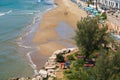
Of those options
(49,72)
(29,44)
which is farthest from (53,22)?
(49,72)

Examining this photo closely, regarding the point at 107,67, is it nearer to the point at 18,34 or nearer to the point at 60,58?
the point at 60,58

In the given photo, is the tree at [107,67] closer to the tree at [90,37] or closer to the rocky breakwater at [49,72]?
the rocky breakwater at [49,72]

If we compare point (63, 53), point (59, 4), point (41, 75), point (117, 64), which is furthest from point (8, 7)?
point (117, 64)

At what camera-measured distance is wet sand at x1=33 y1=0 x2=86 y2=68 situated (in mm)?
55656

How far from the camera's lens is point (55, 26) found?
72.7 meters

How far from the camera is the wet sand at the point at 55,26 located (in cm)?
5566

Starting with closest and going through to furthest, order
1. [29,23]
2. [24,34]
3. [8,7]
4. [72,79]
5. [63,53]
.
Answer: [72,79] < [63,53] < [24,34] < [29,23] < [8,7]

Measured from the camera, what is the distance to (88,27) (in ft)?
124

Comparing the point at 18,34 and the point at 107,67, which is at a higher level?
the point at 107,67

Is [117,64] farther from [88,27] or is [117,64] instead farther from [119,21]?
[119,21]

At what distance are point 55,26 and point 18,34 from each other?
463 inches

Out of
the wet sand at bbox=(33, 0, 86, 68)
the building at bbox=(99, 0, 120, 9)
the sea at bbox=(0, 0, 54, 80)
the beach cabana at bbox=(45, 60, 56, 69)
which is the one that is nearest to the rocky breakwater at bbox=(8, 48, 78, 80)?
the beach cabana at bbox=(45, 60, 56, 69)

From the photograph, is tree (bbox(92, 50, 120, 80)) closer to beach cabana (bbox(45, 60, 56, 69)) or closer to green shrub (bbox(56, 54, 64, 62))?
beach cabana (bbox(45, 60, 56, 69))

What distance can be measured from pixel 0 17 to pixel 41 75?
170 feet
